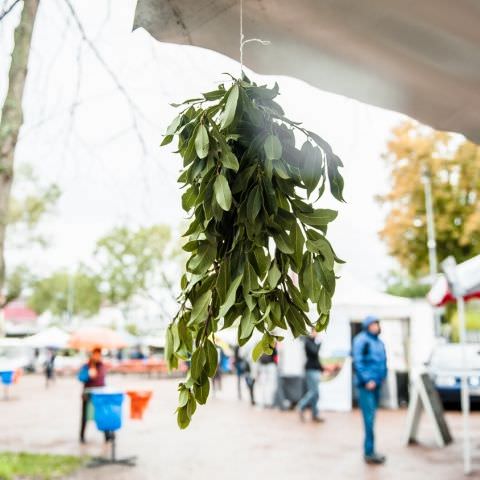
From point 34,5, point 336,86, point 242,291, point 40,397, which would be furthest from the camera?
point 40,397

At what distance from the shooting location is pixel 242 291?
1613 millimetres

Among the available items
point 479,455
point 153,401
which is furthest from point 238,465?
point 153,401

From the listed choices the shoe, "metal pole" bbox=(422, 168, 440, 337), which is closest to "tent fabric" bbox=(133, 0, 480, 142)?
the shoe

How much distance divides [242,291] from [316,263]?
0.72ft

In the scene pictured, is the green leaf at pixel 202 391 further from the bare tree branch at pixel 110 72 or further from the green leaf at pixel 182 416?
the bare tree branch at pixel 110 72

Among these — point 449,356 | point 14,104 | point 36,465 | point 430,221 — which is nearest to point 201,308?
point 14,104

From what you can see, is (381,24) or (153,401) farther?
(153,401)

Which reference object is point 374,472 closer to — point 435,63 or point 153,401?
point 435,63

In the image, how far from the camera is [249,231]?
163 cm

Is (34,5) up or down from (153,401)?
up

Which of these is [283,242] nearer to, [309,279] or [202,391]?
[309,279]

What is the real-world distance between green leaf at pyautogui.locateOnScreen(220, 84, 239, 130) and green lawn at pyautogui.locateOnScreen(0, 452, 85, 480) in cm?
675

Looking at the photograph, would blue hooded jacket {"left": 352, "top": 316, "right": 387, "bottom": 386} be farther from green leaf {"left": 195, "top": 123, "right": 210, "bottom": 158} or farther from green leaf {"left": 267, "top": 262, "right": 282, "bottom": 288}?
green leaf {"left": 195, "top": 123, "right": 210, "bottom": 158}

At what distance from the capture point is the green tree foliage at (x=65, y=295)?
192ft
